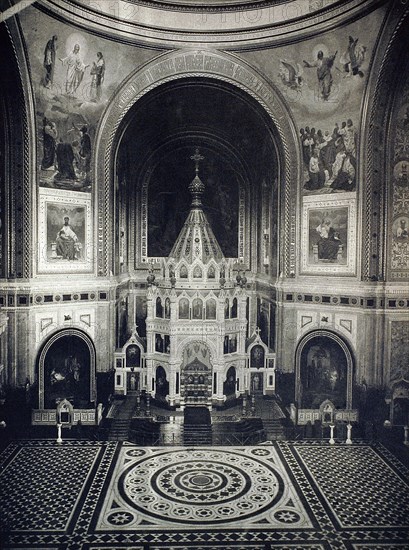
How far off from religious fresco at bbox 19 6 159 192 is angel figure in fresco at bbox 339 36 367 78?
731cm

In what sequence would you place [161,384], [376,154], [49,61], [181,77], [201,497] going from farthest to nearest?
[161,384] → [181,77] → [376,154] → [49,61] → [201,497]

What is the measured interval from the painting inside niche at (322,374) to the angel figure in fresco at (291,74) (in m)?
9.83

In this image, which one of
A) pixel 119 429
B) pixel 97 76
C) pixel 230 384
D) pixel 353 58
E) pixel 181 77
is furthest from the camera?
pixel 230 384

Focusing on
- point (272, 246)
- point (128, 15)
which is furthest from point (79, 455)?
point (128, 15)

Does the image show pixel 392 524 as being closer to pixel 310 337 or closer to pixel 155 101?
pixel 310 337

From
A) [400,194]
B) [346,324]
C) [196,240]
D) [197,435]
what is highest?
[400,194]

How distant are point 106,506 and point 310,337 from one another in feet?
33.6

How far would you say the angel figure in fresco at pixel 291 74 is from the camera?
1991cm

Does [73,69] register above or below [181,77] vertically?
below

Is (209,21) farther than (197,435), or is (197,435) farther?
(209,21)

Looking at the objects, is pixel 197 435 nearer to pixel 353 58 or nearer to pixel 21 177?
pixel 21 177

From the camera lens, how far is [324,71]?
19188mm

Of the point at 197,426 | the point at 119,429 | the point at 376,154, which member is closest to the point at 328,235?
the point at 376,154

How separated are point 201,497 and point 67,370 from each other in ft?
26.8
